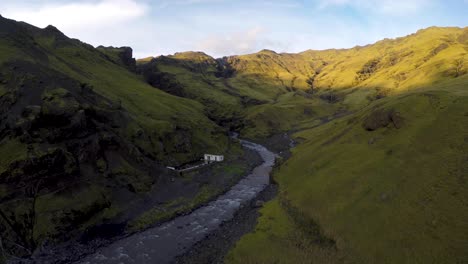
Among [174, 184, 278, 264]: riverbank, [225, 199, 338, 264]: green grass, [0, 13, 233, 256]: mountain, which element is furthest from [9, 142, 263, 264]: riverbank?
[225, 199, 338, 264]: green grass

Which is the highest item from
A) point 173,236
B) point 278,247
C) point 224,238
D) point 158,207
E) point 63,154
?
point 63,154

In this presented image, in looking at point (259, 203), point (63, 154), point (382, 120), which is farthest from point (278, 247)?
point (63, 154)

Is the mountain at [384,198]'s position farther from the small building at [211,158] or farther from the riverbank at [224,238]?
the small building at [211,158]

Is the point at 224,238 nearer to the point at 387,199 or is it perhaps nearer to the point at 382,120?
the point at 387,199

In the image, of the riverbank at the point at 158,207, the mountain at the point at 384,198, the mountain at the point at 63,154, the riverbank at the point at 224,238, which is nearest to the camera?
the mountain at the point at 384,198

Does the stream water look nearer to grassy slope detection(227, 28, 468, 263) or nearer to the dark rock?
the dark rock

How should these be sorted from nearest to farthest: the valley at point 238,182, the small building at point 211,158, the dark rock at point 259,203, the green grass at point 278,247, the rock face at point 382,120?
the valley at point 238,182 < the green grass at point 278,247 < the rock face at point 382,120 < the dark rock at point 259,203 < the small building at point 211,158

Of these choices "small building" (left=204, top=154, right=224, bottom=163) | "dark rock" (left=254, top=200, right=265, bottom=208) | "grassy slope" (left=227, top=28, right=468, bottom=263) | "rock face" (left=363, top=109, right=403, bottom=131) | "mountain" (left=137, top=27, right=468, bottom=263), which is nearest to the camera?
"grassy slope" (left=227, top=28, right=468, bottom=263)

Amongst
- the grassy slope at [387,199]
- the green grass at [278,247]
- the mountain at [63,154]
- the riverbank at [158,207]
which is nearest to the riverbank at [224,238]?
the green grass at [278,247]
